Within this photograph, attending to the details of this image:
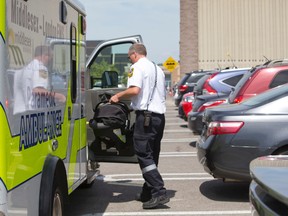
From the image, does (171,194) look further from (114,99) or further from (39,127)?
(39,127)

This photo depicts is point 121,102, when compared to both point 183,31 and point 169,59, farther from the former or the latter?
point 183,31

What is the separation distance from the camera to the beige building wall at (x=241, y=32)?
1590 inches

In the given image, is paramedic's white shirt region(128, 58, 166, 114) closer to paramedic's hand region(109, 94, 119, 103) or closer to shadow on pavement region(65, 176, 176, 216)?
paramedic's hand region(109, 94, 119, 103)

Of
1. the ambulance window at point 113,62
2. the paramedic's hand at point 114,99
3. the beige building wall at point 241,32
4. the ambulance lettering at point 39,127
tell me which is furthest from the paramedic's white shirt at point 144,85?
the beige building wall at point 241,32

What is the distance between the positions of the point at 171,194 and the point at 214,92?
578 centimetres

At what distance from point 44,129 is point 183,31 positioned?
35.2 m

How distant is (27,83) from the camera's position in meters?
4.16

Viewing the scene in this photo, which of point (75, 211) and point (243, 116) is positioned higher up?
point (243, 116)

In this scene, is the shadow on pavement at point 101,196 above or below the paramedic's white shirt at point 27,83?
below

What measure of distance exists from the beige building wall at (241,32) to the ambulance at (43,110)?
1344 inches

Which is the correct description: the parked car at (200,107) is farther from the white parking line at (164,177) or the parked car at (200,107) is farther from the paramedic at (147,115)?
the paramedic at (147,115)

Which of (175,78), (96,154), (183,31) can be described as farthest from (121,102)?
(175,78)

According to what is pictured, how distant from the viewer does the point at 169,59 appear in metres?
33.7

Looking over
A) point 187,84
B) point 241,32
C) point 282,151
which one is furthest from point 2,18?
point 241,32
